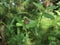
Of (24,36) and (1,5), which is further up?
(1,5)

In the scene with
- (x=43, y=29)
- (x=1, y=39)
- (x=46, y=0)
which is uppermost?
(x=46, y=0)

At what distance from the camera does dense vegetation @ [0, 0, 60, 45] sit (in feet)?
3.43

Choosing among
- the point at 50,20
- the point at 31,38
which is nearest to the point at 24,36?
the point at 31,38

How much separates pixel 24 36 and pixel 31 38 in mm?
Result: 44

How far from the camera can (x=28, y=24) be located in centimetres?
107

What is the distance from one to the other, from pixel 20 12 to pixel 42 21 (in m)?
0.28

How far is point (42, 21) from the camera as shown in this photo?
1.08 meters

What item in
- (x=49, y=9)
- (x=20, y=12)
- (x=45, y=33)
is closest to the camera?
(x=45, y=33)

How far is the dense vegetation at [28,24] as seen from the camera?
3.43ft

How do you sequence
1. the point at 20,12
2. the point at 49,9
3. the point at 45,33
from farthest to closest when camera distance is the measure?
1. the point at 20,12
2. the point at 49,9
3. the point at 45,33

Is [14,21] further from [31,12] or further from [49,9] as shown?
[49,9]

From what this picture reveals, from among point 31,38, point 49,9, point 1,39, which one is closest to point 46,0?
point 49,9

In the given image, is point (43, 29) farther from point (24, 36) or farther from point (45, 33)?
point (24, 36)

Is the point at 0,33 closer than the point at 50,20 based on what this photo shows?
No
